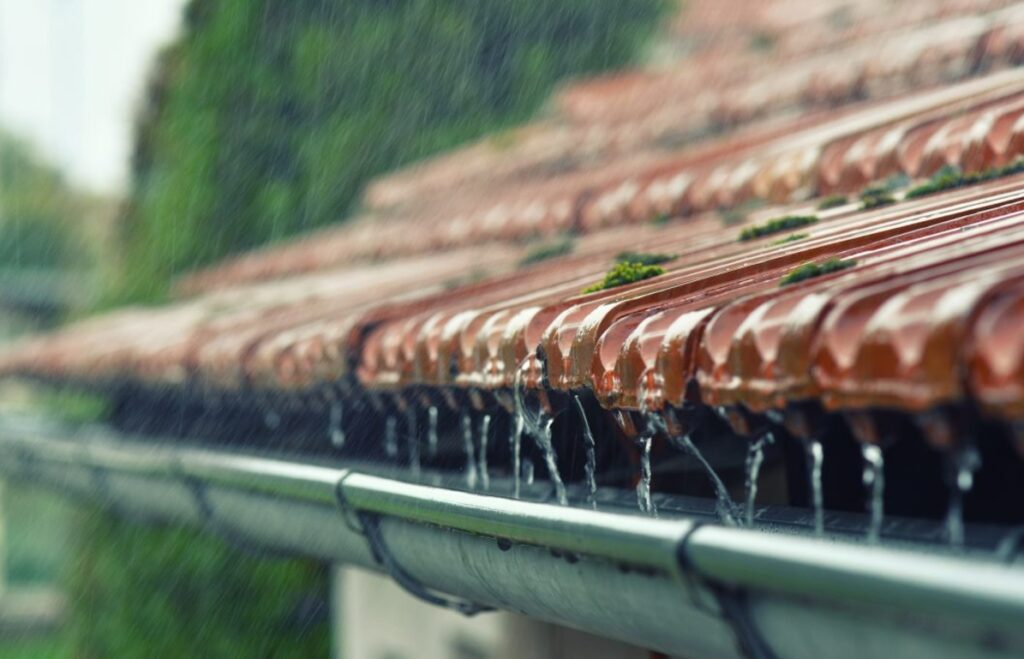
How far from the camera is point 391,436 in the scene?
3.65 metres

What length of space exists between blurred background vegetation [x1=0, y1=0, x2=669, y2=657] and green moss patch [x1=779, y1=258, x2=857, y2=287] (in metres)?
7.41

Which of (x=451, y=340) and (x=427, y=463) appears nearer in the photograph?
(x=451, y=340)

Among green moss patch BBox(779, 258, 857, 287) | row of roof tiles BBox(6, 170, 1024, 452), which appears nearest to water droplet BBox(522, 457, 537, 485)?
row of roof tiles BBox(6, 170, 1024, 452)

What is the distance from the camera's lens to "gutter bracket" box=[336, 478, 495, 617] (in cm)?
312

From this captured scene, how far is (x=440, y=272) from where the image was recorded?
17.0 ft

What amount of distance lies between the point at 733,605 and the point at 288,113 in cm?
1008

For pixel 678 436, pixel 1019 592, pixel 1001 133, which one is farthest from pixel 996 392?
pixel 1001 133

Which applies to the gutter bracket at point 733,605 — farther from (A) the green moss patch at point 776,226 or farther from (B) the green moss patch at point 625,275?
(A) the green moss patch at point 776,226

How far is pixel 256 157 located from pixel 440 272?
254 inches

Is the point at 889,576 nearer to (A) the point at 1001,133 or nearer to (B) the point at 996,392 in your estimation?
(B) the point at 996,392

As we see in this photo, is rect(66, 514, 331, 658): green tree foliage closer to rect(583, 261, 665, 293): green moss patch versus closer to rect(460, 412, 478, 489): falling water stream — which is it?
rect(460, 412, 478, 489): falling water stream

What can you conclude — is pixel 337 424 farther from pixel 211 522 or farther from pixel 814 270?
pixel 814 270

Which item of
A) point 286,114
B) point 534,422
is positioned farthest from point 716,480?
point 286,114

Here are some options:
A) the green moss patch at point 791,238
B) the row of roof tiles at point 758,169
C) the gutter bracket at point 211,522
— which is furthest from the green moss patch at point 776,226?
the gutter bracket at point 211,522
